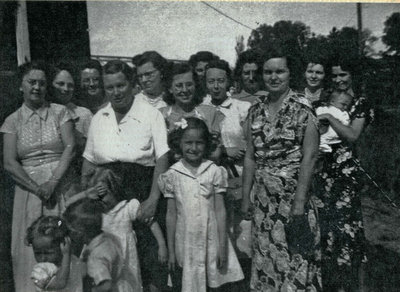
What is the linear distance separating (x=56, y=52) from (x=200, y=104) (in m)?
1.58

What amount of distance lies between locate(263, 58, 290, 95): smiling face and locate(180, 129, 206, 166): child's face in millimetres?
534

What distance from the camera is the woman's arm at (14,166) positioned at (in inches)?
105

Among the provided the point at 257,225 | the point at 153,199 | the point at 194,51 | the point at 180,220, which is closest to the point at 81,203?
the point at 153,199

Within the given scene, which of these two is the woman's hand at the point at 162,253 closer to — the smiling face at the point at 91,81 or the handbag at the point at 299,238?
the handbag at the point at 299,238

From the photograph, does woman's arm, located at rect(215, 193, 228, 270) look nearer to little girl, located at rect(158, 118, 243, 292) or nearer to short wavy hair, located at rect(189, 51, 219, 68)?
little girl, located at rect(158, 118, 243, 292)

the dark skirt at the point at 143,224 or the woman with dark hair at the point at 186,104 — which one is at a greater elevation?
the woman with dark hair at the point at 186,104

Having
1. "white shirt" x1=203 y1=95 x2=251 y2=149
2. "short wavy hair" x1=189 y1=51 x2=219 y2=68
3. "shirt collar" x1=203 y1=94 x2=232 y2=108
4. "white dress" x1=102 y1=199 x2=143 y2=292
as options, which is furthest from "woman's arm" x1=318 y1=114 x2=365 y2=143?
"white dress" x1=102 y1=199 x2=143 y2=292

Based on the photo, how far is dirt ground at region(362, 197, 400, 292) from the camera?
3.28 meters

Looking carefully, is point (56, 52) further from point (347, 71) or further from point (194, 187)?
point (347, 71)

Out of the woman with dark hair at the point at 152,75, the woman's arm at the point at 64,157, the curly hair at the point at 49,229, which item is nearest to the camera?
the curly hair at the point at 49,229

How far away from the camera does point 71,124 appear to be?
111 inches

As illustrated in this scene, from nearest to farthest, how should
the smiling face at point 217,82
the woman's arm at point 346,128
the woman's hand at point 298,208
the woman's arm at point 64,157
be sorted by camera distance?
1. the woman's hand at point 298,208
2. the woman's arm at point 64,157
3. the woman's arm at point 346,128
4. the smiling face at point 217,82

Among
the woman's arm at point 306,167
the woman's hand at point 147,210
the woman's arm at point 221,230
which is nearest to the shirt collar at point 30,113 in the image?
the woman's hand at point 147,210

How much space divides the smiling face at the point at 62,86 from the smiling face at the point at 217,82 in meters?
1.04
